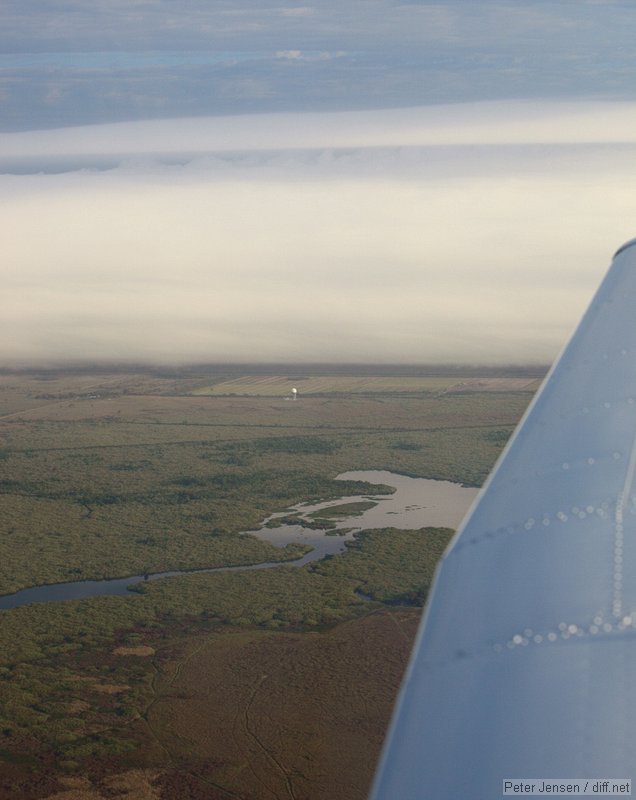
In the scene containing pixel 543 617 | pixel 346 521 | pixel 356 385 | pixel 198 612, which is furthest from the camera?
pixel 356 385

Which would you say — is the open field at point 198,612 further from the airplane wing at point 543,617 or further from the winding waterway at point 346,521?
the airplane wing at point 543,617

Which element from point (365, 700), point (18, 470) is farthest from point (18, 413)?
point (365, 700)

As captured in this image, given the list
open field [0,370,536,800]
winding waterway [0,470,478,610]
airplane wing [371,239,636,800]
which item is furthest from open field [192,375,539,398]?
airplane wing [371,239,636,800]

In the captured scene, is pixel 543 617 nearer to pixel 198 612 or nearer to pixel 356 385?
pixel 198 612

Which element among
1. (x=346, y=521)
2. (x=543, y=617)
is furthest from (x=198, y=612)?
(x=543, y=617)

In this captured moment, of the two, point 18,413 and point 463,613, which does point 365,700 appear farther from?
point 18,413

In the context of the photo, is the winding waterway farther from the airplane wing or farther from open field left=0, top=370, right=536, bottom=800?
the airplane wing
